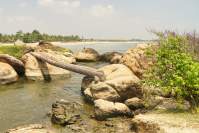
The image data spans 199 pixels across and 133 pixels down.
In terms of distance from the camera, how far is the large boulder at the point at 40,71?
3238 cm

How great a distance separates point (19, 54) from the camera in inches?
1526

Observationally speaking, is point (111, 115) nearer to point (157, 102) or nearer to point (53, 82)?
point (157, 102)

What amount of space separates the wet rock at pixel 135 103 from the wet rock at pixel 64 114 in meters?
3.19

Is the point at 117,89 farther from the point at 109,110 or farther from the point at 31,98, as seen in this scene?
the point at 31,98

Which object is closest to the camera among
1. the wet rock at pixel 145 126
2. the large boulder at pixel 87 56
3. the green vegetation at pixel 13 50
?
the wet rock at pixel 145 126

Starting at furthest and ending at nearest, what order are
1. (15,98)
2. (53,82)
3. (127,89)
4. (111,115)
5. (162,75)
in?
(53,82), (15,98), (127,89), (111,115), (162,75)

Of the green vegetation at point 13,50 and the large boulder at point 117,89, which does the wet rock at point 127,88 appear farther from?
the green vegetation at point 13,50

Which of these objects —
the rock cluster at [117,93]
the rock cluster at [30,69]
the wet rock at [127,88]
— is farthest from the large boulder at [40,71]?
the wet rock at [127,88]

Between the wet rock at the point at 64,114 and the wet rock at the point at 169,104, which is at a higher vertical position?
the wet rock at the point at 169,104

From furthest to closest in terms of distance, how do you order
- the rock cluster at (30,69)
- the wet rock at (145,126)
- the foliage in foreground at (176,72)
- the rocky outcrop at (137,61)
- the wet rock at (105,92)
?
the rock cluster at (30,69) < the rocky outcrop at (137,61) < the wet rock at (105,92) < the foliage in foreground at (176,72) < the wet rock at (145,126)

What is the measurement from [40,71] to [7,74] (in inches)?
145

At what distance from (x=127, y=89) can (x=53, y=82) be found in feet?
37.2

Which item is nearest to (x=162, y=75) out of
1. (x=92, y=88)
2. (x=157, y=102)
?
(x=157, y=102)

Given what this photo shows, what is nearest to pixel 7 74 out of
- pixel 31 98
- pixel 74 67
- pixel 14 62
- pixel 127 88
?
pixel 14 62
